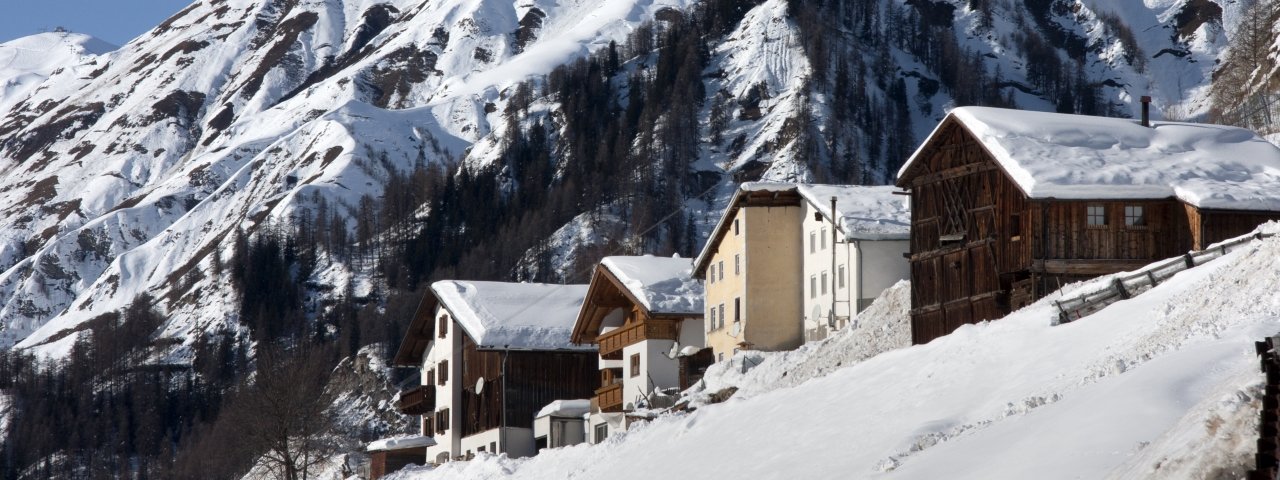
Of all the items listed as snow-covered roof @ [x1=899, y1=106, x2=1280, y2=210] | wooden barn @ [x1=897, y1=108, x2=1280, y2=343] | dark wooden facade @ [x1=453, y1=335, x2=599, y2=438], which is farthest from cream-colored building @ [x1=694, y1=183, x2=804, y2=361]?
snow-covered roof @ [x1=899, y1=106, x2=1280, y2=210]

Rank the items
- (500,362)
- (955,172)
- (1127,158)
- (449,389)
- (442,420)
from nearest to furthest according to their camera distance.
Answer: (1127,158), (955,172), (500,362), (449,389), (442,420)

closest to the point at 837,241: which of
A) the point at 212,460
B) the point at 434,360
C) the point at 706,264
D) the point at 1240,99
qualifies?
the point at 706,264

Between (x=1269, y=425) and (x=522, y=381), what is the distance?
56.0 m

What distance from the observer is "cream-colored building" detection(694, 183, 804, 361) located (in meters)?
60.1

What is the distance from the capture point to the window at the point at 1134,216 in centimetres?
4309

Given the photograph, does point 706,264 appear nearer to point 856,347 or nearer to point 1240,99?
point 856,347

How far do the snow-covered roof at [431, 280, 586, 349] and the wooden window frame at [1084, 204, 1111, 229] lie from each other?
30866 millimetres

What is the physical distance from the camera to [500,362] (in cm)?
6931

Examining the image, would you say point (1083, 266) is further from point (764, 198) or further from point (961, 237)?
point (764, 198)

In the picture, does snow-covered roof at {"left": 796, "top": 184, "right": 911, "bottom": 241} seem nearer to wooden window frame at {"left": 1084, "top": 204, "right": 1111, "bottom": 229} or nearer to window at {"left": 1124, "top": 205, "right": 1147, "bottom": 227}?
wooden window frame at {"left": 1084, "top": 204, "right": 1111, "bottom": 229}

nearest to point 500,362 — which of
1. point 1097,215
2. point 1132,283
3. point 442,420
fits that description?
point 442,420

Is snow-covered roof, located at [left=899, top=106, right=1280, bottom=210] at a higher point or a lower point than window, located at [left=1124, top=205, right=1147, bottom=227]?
higher

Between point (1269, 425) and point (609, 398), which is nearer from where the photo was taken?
point (1269, 425)

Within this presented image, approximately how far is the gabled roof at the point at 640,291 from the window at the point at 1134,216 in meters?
22.7
